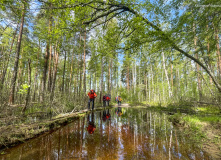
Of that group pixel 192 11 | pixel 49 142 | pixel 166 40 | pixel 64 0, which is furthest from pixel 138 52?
pixel 49 142

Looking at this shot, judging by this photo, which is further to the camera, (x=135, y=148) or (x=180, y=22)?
(x=180, y=22)

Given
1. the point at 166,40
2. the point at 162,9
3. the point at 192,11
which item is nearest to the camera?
the point at 192,11

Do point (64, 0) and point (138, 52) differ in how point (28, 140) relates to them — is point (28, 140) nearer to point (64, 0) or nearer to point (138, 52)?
point (64, 0)

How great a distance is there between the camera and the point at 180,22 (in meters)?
5.46

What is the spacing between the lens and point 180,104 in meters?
8.22

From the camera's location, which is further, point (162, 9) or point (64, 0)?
point (162, 9)

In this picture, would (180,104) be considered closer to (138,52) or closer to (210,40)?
(210,40)

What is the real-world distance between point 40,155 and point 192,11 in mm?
8420

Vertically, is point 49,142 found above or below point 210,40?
below

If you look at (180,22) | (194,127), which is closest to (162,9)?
(180,22)

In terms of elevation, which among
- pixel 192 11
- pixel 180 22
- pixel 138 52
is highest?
pixel 192 11

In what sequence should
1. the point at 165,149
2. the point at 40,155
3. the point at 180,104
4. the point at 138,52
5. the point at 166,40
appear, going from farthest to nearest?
the point at 180,104 < the point at 138,52 < the point at 166,40 < the point at 165,149 < the point at 40,155

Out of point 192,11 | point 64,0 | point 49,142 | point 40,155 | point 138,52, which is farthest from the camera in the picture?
point 138,52

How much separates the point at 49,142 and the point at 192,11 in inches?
333
